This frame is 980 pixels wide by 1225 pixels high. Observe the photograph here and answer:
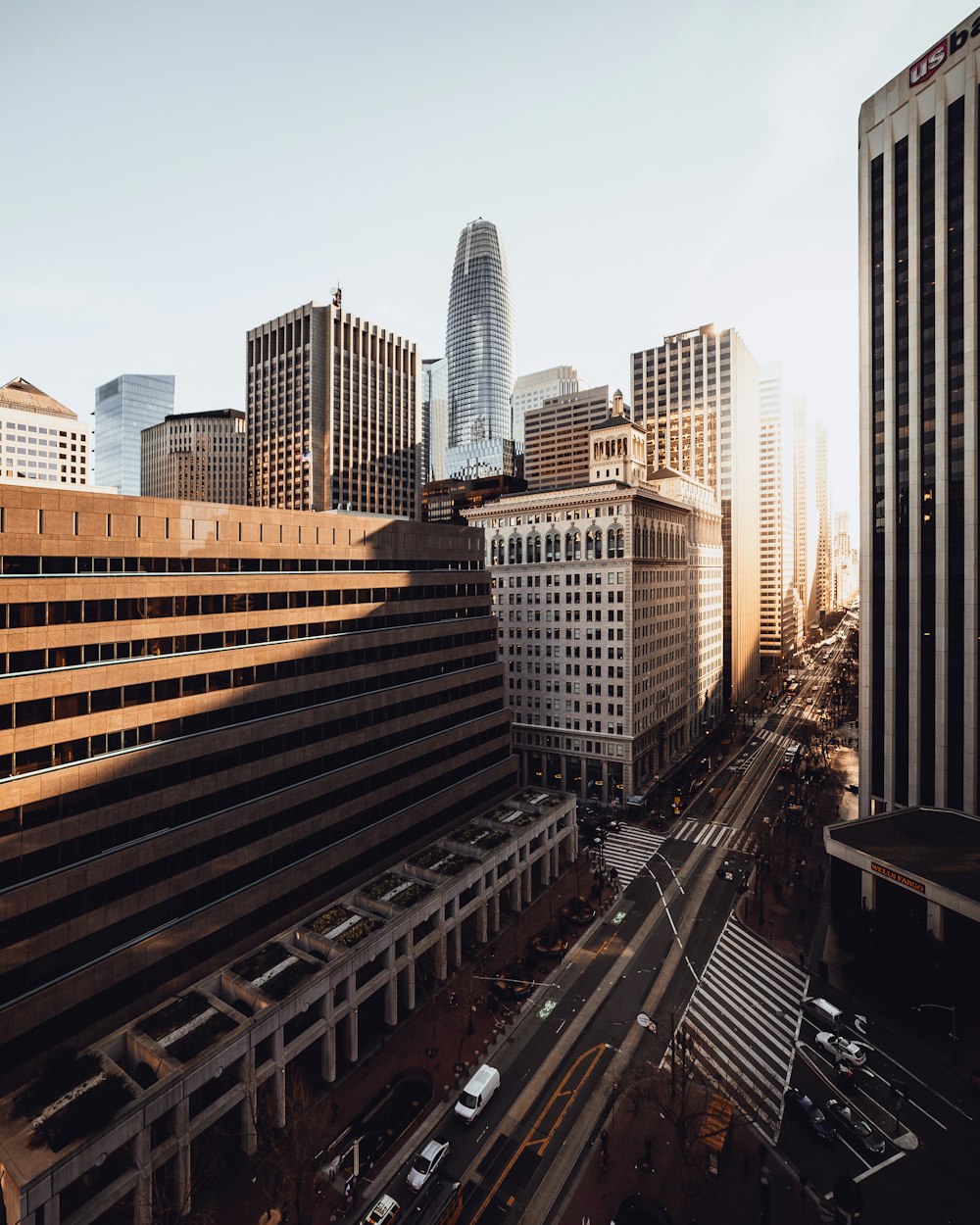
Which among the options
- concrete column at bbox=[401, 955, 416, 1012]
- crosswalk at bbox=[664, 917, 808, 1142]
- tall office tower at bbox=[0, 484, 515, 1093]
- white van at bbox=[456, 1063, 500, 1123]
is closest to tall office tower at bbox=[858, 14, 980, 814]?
crosswalk at bbox=[664, 917, 808, 1142]

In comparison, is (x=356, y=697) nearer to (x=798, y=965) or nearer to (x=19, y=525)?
(x=19, y=525)

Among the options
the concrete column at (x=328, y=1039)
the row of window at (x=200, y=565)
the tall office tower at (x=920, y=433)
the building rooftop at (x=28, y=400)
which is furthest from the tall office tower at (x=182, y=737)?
the building rooftop at (x=28, y=400)

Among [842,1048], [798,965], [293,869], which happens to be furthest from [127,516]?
[798,965]

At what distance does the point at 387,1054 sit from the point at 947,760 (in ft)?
209

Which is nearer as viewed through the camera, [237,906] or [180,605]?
[180,605]

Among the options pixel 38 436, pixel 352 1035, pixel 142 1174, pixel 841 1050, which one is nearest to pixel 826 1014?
pixel 841 1050

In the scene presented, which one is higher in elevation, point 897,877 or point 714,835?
point 897,877

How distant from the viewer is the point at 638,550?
10244 cm

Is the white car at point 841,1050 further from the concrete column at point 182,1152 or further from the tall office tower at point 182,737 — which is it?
the concrete column at point 182,1152

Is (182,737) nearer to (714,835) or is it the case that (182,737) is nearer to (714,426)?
(714,835)

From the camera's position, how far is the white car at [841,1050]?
4475cm

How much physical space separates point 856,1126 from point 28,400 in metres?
209

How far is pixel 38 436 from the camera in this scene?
168 m

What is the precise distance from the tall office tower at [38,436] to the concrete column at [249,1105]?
543 ft
